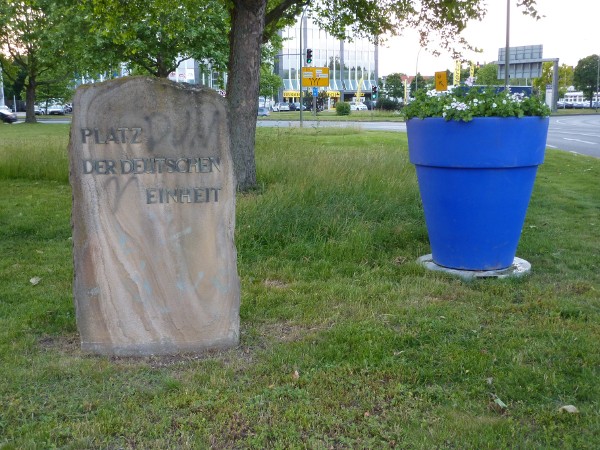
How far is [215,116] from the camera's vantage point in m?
4.18

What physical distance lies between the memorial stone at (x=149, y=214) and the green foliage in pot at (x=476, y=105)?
2.29 m

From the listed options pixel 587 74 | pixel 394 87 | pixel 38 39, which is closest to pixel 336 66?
pixel 394 87

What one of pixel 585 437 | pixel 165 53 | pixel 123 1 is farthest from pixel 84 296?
pixel 165 53

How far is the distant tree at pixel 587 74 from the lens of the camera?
8638 cm

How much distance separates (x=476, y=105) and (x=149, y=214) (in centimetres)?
297

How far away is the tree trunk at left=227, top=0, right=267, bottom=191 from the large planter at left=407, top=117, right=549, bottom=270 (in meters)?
4.19

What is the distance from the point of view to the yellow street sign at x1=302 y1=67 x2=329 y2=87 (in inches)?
1316

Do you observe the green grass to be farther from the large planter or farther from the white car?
the white car

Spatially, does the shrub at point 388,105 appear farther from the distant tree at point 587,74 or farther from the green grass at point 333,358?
the green grass at point 333,358

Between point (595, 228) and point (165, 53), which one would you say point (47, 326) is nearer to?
point (595, 228)

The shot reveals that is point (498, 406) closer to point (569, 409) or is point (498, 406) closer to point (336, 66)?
point (569, 409)

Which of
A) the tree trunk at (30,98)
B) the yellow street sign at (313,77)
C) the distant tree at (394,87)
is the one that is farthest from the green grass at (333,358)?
the distant tree at (394,87)

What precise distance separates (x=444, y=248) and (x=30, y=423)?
155 inches

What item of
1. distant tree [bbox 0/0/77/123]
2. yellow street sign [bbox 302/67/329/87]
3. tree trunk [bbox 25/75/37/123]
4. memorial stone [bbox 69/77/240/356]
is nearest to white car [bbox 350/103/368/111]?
distant tree [bbox 0/0/77/123]
